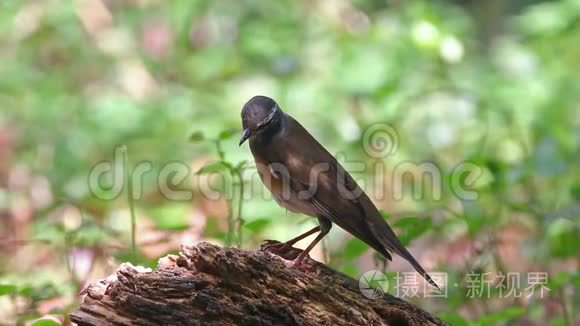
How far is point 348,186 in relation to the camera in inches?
195

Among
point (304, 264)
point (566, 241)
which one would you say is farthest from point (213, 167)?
point (566, 241)

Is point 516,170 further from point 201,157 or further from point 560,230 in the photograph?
point 201,157

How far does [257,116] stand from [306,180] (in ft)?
1.49

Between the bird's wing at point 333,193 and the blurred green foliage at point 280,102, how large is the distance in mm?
1795

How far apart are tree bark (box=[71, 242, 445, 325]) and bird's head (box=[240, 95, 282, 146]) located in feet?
2.99

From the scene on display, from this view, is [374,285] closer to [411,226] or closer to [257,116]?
[411,226]

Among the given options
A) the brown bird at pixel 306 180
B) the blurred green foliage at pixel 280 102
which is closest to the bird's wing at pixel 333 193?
the brown bird at pixel 306 180

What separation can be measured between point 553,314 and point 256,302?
4.13 metres

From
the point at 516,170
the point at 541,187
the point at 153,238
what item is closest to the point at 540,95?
the point at 541,187

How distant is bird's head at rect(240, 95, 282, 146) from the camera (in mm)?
4914

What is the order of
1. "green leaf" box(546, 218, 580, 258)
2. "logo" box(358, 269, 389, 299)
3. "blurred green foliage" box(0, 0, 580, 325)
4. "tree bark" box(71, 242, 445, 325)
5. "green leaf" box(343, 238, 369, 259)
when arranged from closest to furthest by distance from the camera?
"tree bark" box(71, 242, 445, 325)
"logo" box(358, 269, 389, 299)
"green leaf" box(343, 238, 369, 259)
"green leaf" box(546, 218, 580, 258)
"blurred green foliage" box(0, 0, 580, 325)

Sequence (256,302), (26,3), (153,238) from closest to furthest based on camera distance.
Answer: (256,302) < (153,238) < (26,3)

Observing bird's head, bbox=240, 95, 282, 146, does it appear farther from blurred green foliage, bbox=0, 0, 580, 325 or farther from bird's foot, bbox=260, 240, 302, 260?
blurred green foliage, bbox=0, 0, 580, 325

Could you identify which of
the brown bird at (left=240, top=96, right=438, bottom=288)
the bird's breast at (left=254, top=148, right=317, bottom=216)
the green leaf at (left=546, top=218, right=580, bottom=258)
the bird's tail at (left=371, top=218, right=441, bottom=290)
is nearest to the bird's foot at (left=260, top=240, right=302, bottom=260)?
the brown bird at (left=240, top=96, right=438, bottom=288)
